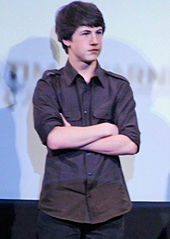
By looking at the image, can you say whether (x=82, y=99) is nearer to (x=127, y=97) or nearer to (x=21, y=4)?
(x=127, y=97)

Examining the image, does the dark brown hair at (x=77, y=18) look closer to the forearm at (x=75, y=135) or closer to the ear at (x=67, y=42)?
the ear at (x=67, y=42)

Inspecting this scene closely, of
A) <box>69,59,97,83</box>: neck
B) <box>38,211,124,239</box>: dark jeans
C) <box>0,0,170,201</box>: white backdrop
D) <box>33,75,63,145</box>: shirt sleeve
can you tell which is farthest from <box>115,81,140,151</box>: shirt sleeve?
<box>0,0,170,201</box>: white backdrop

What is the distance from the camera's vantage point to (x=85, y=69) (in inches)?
76.5

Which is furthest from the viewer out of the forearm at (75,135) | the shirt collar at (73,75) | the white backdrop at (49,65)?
the white backdrop at (49,65)

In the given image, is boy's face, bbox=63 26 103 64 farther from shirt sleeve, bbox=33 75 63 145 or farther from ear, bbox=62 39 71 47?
shirt sleeve, bbox=33 75 63 145

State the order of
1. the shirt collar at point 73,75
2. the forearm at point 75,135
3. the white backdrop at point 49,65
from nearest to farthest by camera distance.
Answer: the forearm at point 75,135
the shirt collar at point 73,75
the white backdrop at point 49,65

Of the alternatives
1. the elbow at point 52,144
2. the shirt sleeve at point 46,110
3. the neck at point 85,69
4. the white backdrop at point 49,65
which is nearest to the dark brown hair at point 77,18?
the neck at point 85,69

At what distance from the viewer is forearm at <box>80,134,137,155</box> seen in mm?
1802

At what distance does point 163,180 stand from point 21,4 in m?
1.33

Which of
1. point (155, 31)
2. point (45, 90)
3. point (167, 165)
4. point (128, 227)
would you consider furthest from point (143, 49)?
point (128, 227)

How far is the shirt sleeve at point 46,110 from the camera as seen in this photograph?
5.99 ft

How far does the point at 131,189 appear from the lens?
260cm

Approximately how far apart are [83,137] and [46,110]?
200 millimetres

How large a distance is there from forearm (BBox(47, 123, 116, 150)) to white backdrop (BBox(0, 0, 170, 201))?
0.76 metres
